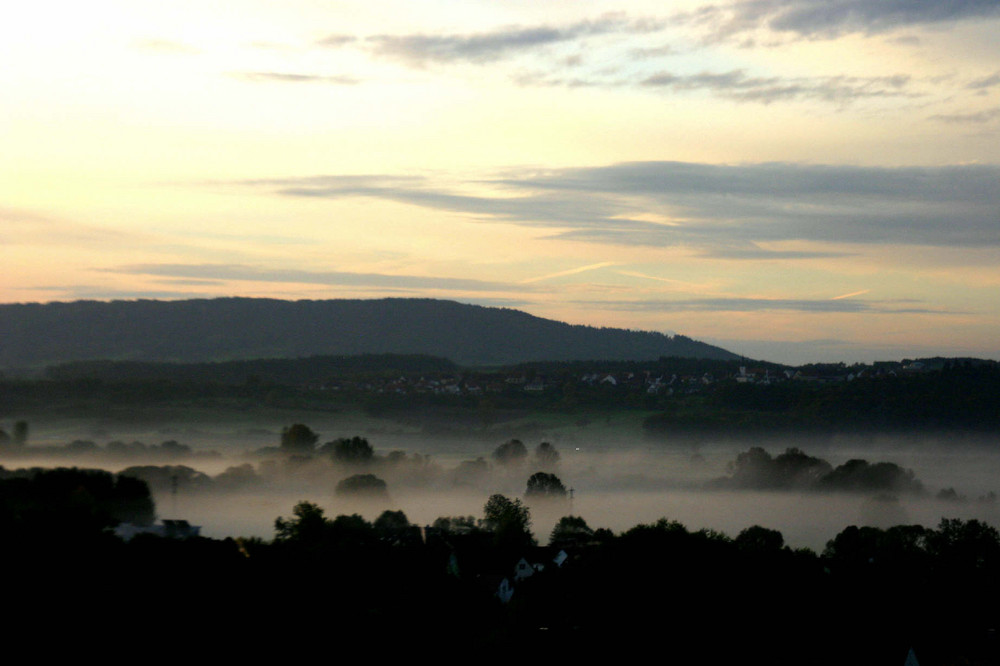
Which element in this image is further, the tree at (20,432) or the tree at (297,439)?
the tree at (297,439)

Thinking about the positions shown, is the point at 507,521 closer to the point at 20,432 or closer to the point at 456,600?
the point at 456,600

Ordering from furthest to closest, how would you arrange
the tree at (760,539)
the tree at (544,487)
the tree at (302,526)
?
the tree at (544,487) < the tree at (760,539) < the tree at (302,526)

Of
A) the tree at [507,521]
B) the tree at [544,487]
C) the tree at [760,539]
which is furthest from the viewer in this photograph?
the tree at [544,487]

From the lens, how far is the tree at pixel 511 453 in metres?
130

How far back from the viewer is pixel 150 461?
9194 centimetres

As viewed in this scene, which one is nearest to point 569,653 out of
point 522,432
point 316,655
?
point 316,655

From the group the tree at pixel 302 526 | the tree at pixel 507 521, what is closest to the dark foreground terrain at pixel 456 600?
the tree at pixel 302 526

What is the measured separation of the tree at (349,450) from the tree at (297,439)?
231 centimetres

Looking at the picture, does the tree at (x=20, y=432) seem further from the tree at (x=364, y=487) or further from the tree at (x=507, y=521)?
the tree at (x=507, y=521)

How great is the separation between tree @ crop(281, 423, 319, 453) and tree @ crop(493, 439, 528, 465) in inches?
1041

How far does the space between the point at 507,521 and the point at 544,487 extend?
28908 mm

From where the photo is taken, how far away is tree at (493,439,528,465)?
130000 millimetres

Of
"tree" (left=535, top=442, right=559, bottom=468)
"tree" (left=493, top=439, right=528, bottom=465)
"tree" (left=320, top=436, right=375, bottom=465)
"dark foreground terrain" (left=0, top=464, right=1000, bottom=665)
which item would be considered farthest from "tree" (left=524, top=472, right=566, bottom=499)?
"dark foreground terrain" (left=0, top=464, right=1000, bottom=665)

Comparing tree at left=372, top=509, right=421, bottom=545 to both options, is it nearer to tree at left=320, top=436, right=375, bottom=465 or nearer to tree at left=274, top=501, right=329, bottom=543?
tree at left=274, top=501, right=329, bottom=543
